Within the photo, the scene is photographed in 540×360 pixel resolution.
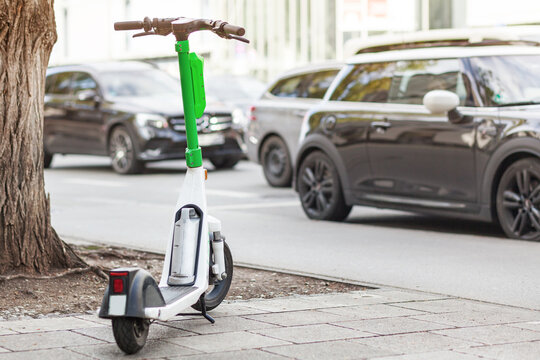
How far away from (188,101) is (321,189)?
19.0 ft

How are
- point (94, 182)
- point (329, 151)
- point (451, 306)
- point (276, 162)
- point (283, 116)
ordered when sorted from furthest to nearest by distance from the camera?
point (94, 182) → point (276, 162) → point (283, 116) → point (329, 151) → point (451, 306)

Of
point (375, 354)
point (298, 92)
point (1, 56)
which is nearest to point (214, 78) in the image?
point (298, 92)

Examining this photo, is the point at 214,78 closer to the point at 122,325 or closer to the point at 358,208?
the point at 358,208

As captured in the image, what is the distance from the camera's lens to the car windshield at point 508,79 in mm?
9930

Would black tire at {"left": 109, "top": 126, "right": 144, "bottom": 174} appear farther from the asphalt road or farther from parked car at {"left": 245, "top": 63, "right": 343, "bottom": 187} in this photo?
parked car at {"left": 245, "top": 63, "right": 343, "bottom": 187}

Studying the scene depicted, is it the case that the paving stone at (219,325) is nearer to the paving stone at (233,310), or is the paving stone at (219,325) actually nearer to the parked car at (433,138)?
the paving stone at (233,310)

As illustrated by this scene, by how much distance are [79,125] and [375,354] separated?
599 inches

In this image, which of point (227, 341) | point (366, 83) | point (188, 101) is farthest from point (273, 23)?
point (227, 341)

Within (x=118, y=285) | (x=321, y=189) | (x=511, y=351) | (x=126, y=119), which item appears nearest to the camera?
(x=118, y=285)

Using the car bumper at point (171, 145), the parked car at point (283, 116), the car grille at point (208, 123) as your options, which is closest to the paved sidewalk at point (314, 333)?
the parked car at point (283, 116)

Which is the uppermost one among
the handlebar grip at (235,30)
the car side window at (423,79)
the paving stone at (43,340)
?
the handlebar grip at (235,30)

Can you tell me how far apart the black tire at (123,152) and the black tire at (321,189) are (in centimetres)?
727

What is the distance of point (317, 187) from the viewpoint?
11.8 meters

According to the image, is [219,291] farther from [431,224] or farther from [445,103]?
[431,224]
